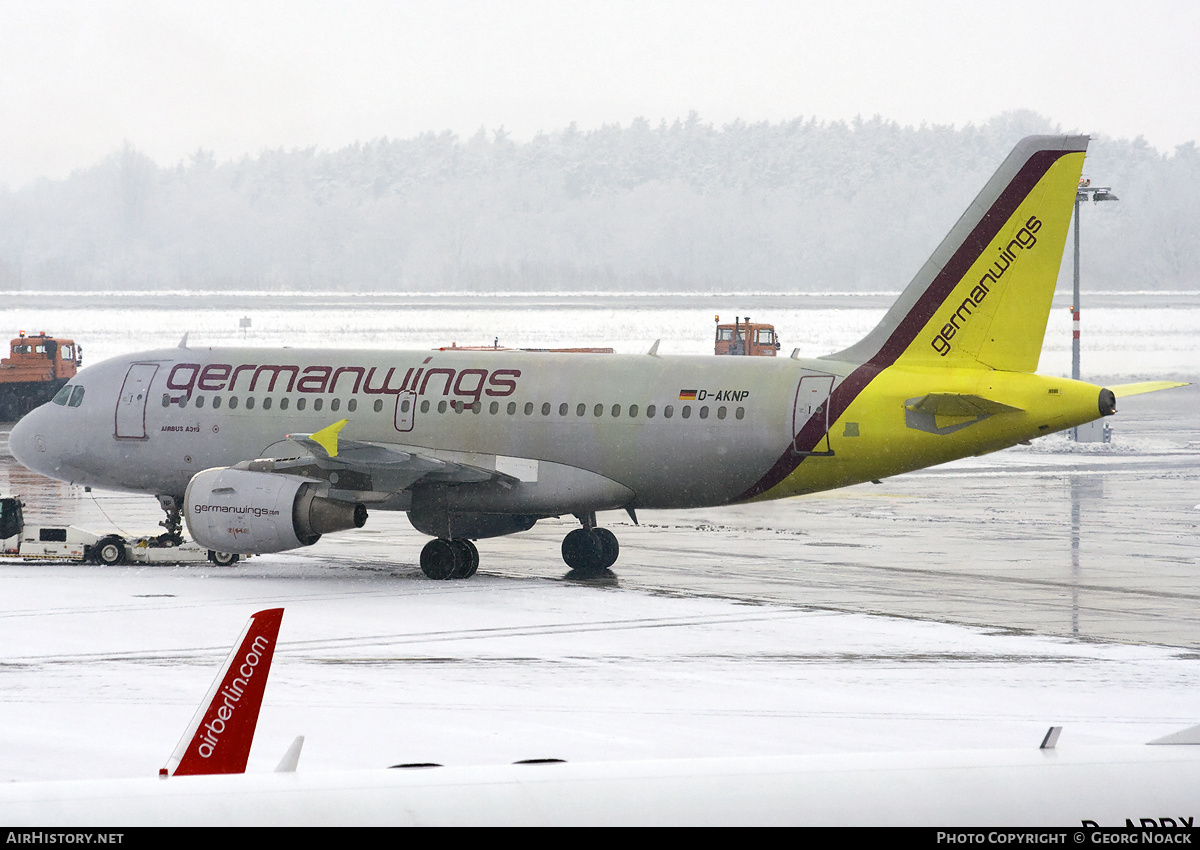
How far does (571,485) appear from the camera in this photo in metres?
27.3

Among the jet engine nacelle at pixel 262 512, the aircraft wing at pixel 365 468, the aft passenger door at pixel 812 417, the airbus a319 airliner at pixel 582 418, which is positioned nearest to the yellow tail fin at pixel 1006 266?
the airbus a319 airliner at pixel 582 418

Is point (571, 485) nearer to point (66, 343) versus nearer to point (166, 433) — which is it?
point (166, 433)

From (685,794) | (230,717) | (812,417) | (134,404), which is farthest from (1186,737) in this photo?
(134,404)

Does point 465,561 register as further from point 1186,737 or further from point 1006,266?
point 1186,737

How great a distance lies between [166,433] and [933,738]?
18913 mm

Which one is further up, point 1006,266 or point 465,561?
point 1006,266

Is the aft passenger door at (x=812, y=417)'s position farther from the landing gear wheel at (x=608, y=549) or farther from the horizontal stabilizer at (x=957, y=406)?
the landing gear wheel at (x=608, y=549)

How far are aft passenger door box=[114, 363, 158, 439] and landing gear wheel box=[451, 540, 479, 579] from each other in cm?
705

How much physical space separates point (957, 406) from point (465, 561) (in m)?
8.66

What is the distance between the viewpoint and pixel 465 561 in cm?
2689

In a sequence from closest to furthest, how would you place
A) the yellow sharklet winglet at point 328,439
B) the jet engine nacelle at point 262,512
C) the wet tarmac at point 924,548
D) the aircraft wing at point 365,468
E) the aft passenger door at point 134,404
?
the wet tarmac at point 924,548
the jet engine nacelle at point 262,512
the yellow sharklet winglet at point 328,439
the aircraft wing at point 365,468
the aft passenger door at point 134,404

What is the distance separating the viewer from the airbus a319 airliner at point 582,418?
25.5 m

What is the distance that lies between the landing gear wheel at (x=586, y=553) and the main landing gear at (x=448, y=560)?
199 cm
